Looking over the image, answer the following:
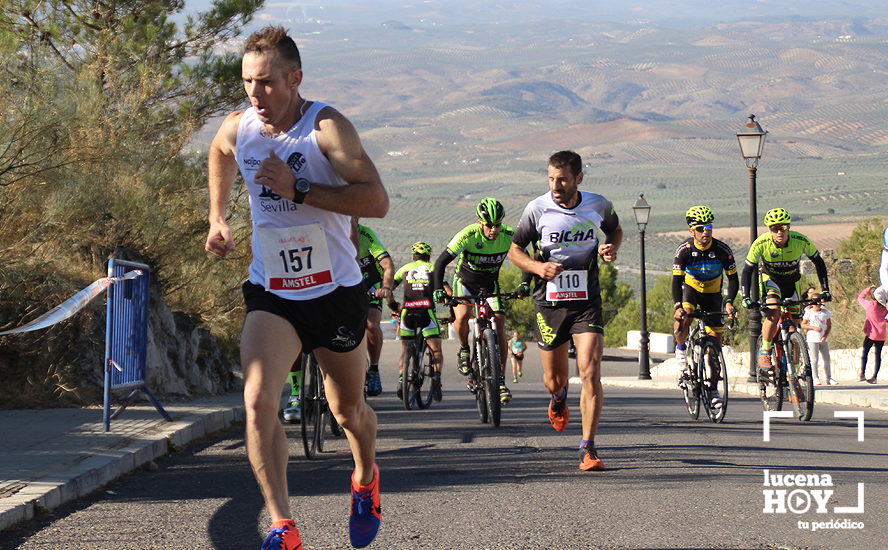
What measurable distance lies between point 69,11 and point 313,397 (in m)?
11.4

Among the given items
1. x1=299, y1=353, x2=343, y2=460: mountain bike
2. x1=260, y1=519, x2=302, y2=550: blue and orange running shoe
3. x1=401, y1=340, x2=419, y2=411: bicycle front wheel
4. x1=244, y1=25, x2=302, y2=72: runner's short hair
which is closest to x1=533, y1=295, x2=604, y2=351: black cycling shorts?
x1=299, y1=353, x2=343, y2=460: mountain bike

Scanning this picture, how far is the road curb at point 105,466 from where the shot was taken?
6.02 metres

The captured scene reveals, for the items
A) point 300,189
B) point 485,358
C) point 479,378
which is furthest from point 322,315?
point 479,378

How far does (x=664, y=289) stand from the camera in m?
60.9

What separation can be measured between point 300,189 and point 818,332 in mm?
14212

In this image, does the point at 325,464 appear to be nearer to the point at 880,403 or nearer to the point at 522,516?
the point at 522,516

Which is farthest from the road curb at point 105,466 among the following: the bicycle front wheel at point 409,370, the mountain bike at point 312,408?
the bicycle front wheel at point 409,370

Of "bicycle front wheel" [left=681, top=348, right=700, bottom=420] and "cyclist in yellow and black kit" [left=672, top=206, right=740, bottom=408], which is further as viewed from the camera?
"cyclist in yellow and black kit" [left=672, top=206, right=740, bottom=408]

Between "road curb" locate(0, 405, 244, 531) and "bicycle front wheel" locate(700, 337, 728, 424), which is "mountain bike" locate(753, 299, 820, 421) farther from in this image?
"road curb" locate(0, 405, 244, 531)

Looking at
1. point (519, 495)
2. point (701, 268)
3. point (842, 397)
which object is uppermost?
point (701, 268)

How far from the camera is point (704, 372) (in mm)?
11055

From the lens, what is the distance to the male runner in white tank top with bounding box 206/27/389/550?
464cm

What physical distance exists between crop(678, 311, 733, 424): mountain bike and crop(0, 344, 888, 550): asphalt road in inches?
30.7

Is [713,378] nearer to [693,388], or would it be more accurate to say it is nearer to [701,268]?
[693,388]
